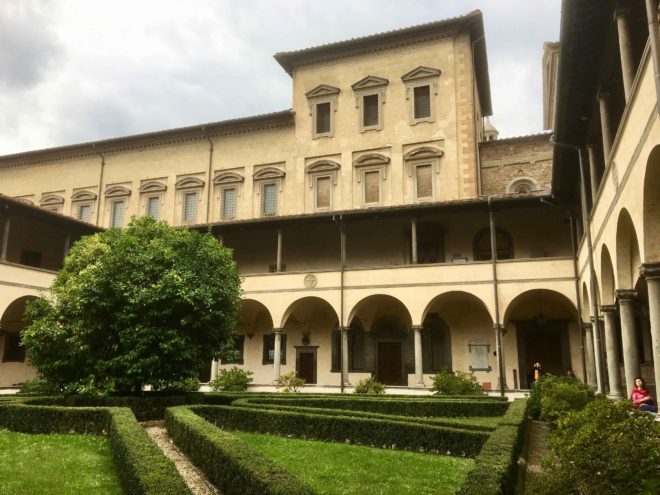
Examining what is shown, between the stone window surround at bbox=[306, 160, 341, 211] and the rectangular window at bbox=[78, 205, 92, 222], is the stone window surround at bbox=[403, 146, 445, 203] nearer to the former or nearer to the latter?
the stone window surround at bbox=[306, 160, 341, 211]

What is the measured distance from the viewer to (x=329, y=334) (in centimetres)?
2675

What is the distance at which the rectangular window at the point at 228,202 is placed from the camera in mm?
31250

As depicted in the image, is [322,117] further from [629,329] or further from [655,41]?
[655,41]

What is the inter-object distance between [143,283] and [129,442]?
798 centimetres

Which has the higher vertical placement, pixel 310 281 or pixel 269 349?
pixel 310 281

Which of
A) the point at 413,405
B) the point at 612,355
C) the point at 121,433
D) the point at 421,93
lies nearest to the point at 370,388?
the point at 413,405

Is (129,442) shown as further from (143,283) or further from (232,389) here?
(232,389)

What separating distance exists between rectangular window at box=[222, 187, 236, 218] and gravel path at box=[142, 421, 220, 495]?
18568 mm

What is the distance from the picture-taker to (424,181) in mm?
27578

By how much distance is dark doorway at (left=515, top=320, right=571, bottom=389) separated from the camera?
23.6m

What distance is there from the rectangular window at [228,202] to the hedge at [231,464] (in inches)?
818

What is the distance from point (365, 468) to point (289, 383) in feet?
47.6

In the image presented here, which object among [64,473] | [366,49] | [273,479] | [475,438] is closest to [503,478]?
[273,479]

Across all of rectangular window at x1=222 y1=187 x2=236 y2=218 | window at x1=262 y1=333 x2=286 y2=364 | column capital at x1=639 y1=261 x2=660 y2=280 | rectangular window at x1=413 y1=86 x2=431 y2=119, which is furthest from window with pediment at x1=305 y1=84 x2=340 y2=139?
column capital at x1=639 y1=261 x2=660 y2=280
